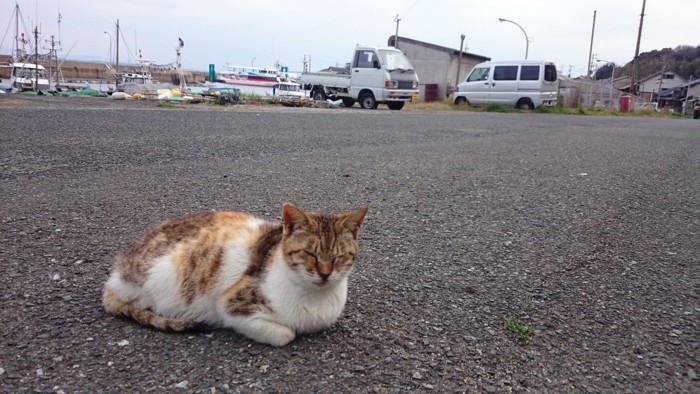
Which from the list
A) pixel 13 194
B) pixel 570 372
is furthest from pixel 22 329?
pixel 13 194

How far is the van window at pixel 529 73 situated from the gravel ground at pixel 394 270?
15.4m

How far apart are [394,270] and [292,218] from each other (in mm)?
1052

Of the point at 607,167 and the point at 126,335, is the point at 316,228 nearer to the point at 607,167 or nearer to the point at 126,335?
the point at 126,335

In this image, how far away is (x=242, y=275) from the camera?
206cm

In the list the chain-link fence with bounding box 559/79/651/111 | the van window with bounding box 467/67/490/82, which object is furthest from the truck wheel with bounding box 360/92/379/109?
the chain-link fence with bounding box 559/79/651/111

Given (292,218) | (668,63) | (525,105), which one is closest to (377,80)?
(525,105)

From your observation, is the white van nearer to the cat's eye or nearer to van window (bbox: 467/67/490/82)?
van window (bbox: 467/67/490/82)

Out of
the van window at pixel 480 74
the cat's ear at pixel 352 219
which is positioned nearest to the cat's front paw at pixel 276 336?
the cat's ear at pixel 352 219

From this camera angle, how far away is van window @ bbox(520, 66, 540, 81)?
20.9 metres

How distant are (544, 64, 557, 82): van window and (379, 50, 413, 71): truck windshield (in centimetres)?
597

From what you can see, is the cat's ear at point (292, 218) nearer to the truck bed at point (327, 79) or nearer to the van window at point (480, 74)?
the truck bed at point (327, 79)

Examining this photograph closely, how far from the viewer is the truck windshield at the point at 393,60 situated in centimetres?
1956

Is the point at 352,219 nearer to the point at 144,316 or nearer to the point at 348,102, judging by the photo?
the point at 144,316

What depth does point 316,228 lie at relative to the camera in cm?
194
